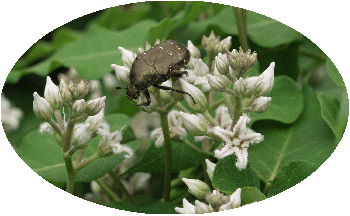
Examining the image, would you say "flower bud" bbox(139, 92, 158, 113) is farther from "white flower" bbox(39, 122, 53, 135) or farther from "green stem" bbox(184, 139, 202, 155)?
"white flower" bbox(39, 122, 53, 135)

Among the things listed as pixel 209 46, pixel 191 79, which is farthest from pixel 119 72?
pixel 209 46

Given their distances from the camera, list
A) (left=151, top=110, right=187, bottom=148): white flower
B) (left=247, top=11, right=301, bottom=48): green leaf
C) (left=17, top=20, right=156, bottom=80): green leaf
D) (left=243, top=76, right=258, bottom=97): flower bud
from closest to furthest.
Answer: (left=243, top=76, right=258, bottom=97): flower bud → (left=151, top=110, right=187, bottom=148): white flower → (left=17, top=20, right=156, bottom=80): green leaf → (left=247, top=11, right=301, bottom=48): green leaf

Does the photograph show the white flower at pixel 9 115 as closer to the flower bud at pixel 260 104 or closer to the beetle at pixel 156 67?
the beetle at pixel 156 67

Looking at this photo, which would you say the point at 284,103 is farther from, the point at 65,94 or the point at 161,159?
the point at 65,94

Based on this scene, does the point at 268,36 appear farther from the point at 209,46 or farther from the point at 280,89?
the point at 209,46

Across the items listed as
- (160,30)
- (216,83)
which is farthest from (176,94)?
(160,30)

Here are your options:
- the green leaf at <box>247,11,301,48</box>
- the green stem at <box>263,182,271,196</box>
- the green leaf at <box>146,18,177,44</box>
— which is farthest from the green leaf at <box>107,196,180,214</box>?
the green leaf at <box>247,11,301,48</box>
